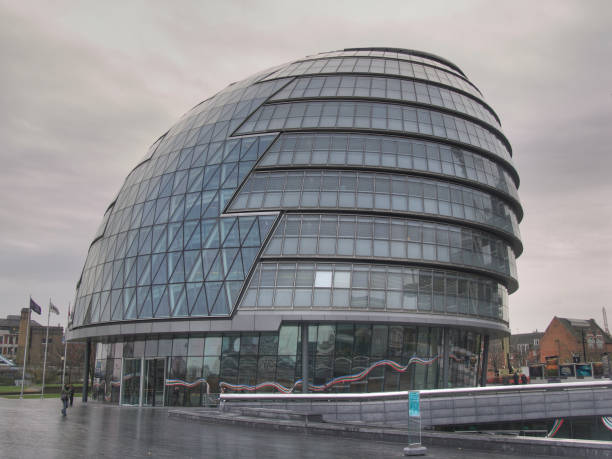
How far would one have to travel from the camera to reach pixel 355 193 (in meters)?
39.9

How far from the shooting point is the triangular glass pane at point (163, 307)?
40791 millimetres

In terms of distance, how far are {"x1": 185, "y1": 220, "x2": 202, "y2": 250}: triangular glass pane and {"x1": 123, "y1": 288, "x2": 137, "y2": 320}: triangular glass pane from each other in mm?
6020

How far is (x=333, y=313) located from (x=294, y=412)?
30.7ft

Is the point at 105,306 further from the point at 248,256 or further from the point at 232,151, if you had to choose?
the point at 232,151

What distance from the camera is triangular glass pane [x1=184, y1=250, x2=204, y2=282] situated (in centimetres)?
4044

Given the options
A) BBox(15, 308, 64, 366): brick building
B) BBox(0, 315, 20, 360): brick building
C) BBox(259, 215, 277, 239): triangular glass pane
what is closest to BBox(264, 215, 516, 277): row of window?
BBox(259, 215, 277, 239): triangular glass pane

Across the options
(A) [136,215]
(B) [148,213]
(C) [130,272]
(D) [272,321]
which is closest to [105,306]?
(C) [130,272]

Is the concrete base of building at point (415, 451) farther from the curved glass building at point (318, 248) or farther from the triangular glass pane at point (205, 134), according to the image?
the triangular glass pane at point (205, 134)

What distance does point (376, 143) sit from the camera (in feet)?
138

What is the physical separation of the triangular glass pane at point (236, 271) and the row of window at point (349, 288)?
1050mm

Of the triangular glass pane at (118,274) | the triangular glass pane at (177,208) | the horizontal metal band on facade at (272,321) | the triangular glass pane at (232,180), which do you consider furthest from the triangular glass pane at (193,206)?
the horizontal metal band on facade at (272,321)

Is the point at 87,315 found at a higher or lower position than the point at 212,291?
lower

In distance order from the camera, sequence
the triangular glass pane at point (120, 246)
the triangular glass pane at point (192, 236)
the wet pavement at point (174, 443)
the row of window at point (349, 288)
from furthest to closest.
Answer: the triangular glass pane at point (120, 246) < the triangular glass pane at point (192, 236) < the row of window at point (349, 288) < the wet pavement at point (174, 443)

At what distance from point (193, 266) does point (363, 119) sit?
16.5m
